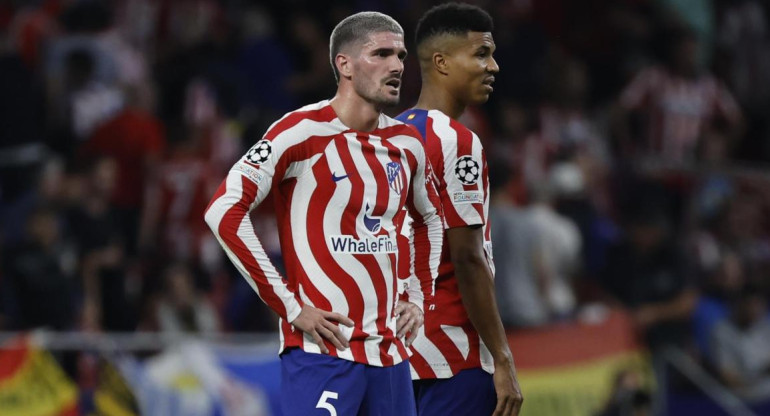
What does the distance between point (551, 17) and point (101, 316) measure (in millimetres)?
7886

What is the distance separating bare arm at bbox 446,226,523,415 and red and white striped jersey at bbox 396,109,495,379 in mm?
80

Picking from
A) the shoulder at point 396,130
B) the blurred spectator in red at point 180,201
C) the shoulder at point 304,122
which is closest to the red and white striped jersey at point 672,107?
the blurred spectator in red at point 180,201

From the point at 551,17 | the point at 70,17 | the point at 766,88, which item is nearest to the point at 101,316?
the point at 70,17

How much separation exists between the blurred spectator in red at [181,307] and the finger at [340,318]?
17.1 feet

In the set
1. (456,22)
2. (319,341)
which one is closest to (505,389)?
(319,341)

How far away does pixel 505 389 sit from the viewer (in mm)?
5637

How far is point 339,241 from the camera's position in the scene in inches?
200

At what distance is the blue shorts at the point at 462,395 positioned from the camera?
5.76 m

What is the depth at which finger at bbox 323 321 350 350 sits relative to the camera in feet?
16.4

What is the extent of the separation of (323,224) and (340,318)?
1.19 feet

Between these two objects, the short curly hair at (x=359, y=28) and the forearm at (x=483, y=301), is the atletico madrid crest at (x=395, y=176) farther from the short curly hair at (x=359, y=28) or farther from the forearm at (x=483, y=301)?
the forearm at (x=483, y=301)

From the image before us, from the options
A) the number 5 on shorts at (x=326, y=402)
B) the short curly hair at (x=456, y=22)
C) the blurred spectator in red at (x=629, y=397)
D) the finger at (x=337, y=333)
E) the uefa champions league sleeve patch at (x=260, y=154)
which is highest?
the short curly hair at (x=456, y=22)

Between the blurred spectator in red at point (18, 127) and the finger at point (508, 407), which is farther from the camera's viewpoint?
the blurred spectator in red at point (18, 127)

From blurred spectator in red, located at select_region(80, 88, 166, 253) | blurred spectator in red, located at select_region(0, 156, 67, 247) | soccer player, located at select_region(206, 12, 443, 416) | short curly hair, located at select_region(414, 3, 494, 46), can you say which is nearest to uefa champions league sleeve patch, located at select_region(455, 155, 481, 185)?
soccer player, located at select_region(206, 12, 443, 416)
